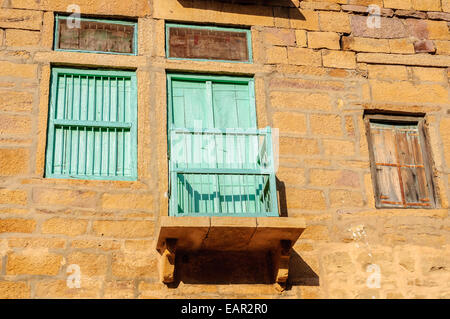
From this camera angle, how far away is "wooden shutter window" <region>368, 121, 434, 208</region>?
698 cm

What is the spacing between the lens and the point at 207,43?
7406mm

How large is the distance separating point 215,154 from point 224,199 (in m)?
0.41

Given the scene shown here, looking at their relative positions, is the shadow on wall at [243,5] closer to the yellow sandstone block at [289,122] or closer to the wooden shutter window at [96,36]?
the wooden shutter window at [96,36]

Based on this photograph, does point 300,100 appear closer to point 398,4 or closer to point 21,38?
point 398,4

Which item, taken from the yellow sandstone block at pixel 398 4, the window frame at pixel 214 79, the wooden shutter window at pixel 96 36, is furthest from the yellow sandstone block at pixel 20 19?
the yellow sandstone block at pixel 398 4

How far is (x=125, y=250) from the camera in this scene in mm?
6176

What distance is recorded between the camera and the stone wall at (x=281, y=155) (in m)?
6.12

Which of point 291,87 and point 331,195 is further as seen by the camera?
point 291,87

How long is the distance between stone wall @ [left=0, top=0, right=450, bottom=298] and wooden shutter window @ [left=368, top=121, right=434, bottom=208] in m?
0.13

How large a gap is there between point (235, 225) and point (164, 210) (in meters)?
0.81

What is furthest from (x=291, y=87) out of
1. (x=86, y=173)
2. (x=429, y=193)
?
(x=86, y=173)

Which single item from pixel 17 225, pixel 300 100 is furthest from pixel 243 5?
pixel 17 225

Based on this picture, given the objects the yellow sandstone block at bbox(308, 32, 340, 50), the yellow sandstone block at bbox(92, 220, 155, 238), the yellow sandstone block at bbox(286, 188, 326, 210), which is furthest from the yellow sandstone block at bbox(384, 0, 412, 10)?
the yellow sandstone block at bbox(92, 220, 155, 238)
